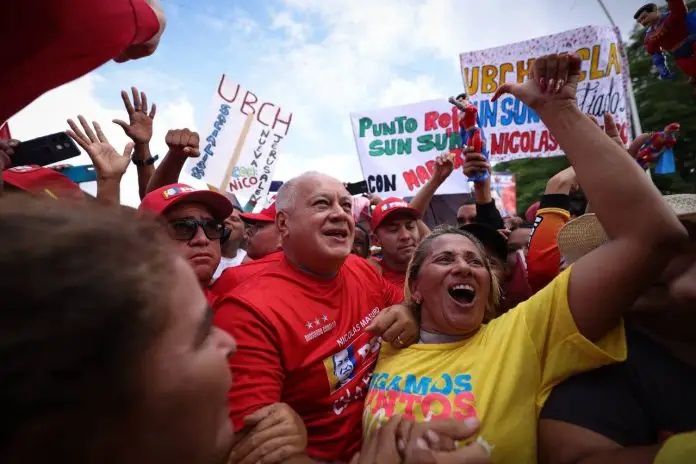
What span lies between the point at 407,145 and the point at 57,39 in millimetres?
5350

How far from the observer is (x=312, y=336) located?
217 cm

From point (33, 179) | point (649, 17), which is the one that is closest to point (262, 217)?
point (33, 179)

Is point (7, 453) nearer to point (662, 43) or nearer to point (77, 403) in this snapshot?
point (77, 403)

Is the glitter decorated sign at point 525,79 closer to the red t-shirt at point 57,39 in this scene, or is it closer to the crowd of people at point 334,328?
the crowd of people at point 334,328

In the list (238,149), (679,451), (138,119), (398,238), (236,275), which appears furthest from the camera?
(238,149)

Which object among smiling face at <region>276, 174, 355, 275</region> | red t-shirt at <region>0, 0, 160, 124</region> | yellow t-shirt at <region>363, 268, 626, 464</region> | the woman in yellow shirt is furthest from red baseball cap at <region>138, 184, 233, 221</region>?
yellow t-shirt at <region>363, 268, 626, 464</region>

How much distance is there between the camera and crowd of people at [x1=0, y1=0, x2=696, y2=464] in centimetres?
56

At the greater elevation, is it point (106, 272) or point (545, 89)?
point (545, 89)

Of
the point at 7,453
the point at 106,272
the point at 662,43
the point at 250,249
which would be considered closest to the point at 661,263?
the point at 106,272

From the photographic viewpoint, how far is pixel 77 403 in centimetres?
55

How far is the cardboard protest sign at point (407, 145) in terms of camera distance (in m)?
6.16

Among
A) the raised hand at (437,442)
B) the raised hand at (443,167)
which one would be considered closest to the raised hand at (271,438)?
the raised hand at (437,442)

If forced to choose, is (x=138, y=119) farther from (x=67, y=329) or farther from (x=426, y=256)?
(x=67, y=329)

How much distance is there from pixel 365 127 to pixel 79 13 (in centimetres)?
556
